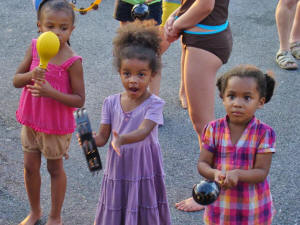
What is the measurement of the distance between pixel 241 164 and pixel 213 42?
3.94ft

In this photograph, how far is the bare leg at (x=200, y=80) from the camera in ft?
12.0

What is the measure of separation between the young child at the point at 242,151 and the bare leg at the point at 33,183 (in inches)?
47.8

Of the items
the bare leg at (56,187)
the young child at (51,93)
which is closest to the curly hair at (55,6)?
the young child at (51,93)

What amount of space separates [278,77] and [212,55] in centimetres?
280

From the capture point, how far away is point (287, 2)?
6277 mm

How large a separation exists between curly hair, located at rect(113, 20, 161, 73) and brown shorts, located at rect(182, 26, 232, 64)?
62 centimetres

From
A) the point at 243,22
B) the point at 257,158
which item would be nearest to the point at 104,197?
the point at 257,158

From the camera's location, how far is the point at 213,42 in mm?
3658

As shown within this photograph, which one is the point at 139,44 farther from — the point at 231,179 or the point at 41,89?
the point at 231,179

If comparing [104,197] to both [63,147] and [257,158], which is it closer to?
[63,147]

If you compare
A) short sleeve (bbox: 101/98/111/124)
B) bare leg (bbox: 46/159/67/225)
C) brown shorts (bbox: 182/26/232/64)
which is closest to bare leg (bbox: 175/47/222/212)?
brown shorts (bbox: 182/26/232/64)

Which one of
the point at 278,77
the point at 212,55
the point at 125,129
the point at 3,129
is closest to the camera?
the point at 125,129

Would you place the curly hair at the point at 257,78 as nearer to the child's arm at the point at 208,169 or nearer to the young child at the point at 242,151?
the young child at the point at 242,151

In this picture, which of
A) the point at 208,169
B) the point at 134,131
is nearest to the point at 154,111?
the point at 134,131
